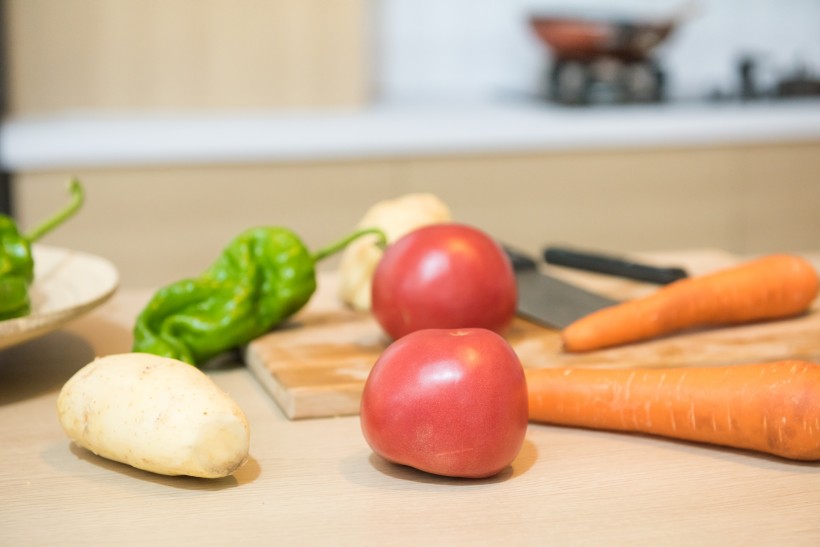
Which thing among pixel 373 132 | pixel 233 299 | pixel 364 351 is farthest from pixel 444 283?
pixel 373 132

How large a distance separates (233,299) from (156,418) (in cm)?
37

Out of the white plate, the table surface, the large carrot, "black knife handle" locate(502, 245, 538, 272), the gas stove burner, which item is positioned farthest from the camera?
the gas stove burner

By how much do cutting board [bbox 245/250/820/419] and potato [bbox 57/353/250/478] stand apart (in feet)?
0.59

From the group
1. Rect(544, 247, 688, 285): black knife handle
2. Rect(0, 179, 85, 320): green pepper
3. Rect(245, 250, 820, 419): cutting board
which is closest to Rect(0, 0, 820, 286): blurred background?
Rect(544, 247, 688, 285): black knife handle

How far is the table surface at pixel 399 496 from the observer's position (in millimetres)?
716

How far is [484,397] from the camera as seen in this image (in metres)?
0.78

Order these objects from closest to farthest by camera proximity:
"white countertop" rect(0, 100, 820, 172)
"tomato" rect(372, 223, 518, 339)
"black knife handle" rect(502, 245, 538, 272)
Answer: "tomato" rect(372, 223, 518, 339)
"black knife handle" rect(502, 245, 538, 272)
"white countertop" rect(0, 100, 820, 172)

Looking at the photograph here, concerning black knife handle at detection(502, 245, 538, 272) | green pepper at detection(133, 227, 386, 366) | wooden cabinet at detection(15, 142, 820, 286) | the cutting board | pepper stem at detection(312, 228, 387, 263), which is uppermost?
pepper stem at detection(312, 228, 387, 263)

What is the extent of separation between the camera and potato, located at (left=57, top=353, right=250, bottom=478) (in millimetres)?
777

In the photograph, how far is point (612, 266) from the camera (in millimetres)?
1461

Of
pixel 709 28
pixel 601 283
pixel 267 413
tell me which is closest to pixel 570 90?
pixel 709 28

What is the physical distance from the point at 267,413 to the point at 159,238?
4.90ft

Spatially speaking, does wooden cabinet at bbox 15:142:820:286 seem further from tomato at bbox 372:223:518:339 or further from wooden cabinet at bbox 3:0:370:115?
tomato at bbox 372:223:518:339

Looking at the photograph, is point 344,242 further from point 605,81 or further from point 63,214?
point 605,81
